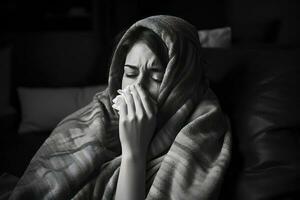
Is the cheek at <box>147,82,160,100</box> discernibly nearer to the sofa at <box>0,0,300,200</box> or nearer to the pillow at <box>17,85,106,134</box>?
the sofa at <box>0,0,300,200</box>

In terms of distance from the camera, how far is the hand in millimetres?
914

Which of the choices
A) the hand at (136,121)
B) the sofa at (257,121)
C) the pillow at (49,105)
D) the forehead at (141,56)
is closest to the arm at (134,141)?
the hand at (136,121)

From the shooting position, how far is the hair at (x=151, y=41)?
1019 mm

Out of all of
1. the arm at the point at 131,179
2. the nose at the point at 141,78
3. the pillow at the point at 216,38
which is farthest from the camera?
the pillow at the point at 216,38

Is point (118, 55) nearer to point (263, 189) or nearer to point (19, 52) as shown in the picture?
point (263, 189)

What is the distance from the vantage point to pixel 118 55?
1.12 meters

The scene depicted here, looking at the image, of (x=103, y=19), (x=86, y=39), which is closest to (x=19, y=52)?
(x=86, y=39)

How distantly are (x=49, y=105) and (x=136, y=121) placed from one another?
0.97 meters

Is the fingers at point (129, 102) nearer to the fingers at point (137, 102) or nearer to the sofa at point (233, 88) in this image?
the fingers at point (137, 102)

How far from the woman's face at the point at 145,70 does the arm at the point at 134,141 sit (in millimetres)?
57

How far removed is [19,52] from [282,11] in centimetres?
145

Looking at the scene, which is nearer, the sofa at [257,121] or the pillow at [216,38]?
the sofa at [257,121]

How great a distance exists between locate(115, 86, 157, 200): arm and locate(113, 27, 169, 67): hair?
0.47ft

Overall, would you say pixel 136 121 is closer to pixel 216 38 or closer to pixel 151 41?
pixel 151 41
